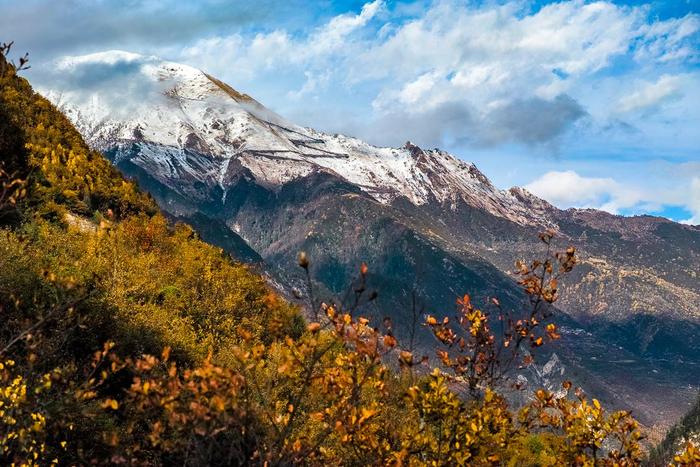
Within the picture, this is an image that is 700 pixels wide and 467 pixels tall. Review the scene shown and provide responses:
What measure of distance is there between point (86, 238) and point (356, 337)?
154 feet

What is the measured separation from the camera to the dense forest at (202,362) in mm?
8695

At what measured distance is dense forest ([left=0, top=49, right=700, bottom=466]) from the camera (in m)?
8.70

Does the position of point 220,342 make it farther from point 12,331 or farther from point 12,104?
point 12,104

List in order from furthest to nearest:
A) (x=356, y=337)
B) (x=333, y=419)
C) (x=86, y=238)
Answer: (x=86, y=238)
(x=333, y=419)
(x=356, y=337)

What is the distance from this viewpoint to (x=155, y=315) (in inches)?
1561

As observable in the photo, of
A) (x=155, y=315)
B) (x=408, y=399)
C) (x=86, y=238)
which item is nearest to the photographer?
(x=408, y=399)

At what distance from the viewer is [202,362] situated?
61.6 ft

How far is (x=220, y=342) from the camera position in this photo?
52625 mm

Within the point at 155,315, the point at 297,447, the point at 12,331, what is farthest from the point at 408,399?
the point at 155,315

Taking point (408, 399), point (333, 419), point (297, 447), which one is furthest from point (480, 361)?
point (297, 447)

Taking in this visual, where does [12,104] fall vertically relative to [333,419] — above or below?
above

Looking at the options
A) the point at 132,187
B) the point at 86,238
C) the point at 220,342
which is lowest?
the point at 220,342

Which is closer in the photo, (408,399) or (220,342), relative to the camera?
(408,399)

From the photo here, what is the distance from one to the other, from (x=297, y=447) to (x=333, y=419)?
77 cm
